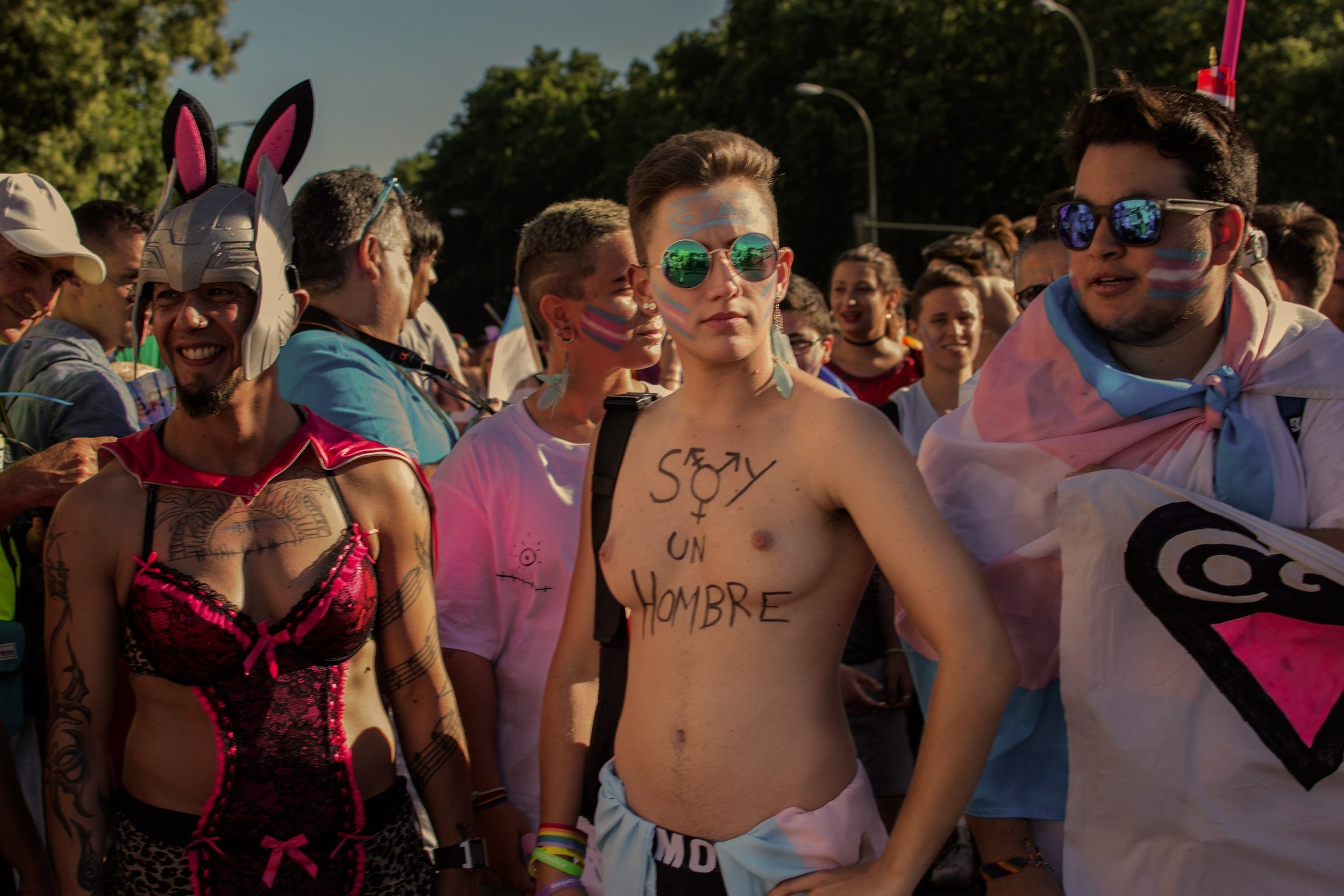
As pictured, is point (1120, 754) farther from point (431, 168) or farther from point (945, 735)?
point (431, 168)

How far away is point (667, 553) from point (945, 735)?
0.64 meters

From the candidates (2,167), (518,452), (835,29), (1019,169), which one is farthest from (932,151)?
(518,452)

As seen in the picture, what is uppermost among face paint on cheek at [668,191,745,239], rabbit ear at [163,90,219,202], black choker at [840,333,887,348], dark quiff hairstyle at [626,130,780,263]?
black choker at [840,333,887,348]

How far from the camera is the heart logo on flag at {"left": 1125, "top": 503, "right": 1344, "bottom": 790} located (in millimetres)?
2238

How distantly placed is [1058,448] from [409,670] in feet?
5.20

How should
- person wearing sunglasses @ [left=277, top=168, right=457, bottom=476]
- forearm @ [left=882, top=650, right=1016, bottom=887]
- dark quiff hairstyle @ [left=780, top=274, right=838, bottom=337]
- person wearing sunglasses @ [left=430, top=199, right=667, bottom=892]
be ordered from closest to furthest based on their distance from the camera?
forearm @ [left=882, top=650, right=1016, bottom=887], person wearing sunglasses @ [left=430, top=199, right=667, bottom=892], person wearing sunglasses @ [left=277, top=168, right=457, bottom=476], dark quiff hairstyle @ [left=780, top=274, right=838, bottom=337]

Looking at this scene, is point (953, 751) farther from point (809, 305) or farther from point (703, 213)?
point (809, 305)

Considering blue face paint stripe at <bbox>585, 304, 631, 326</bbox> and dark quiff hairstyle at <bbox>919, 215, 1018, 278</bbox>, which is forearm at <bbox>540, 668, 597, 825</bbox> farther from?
dark quiff hairstyle at <bbox>919, 215, 1018, 278</bbox>

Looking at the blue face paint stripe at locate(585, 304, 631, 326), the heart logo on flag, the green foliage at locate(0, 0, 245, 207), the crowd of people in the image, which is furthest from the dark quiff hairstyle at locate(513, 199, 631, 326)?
the green foliage at locate(0, 0, 245, 207)

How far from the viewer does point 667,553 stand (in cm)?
234

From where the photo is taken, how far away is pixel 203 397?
2633 millimetres

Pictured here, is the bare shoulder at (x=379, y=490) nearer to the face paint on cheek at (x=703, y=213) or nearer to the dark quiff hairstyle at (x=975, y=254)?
the face paint on cheek at (x=703, y=213)

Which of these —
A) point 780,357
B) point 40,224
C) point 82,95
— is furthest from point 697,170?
point 82,95

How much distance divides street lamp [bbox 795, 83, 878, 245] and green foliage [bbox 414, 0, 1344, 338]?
277 mm
